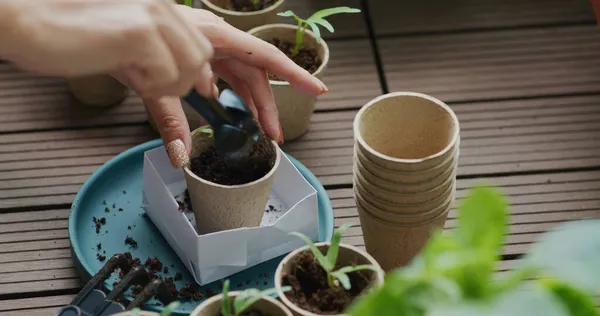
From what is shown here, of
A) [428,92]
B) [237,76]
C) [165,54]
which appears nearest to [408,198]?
[237,76]

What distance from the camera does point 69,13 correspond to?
34.3 inches

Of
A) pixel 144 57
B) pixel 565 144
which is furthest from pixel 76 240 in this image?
pixel 565 144

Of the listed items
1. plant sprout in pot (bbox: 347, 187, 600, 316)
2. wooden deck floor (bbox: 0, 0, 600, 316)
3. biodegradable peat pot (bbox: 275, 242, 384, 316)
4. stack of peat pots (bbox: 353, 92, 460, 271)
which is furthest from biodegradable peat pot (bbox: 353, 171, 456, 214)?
plant sprout in pot (bbox: 347, 187, 600, 316)

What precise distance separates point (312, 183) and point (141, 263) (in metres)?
0.35

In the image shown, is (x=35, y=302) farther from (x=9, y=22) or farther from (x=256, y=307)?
(x=9, y=22)

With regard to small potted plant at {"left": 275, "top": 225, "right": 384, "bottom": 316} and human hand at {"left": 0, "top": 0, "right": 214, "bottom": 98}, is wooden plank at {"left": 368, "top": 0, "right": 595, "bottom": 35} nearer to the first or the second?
small potted plant at {"left": 275, "top": 225, "right": 384, "bottom": 316}

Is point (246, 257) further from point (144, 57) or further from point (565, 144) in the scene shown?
point (565, 144)

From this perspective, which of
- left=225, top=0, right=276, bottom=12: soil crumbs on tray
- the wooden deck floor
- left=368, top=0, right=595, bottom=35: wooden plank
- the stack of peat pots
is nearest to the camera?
the stack of peat pots

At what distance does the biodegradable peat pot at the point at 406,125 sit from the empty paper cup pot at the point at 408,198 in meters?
0.06

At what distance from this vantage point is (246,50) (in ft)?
4.61

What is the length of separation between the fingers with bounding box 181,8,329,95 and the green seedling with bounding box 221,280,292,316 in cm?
46

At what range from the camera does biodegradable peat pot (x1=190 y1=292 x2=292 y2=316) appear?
1083 mm

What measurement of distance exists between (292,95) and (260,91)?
20 cm

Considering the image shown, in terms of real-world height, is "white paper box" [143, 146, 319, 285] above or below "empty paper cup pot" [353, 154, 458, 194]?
below
